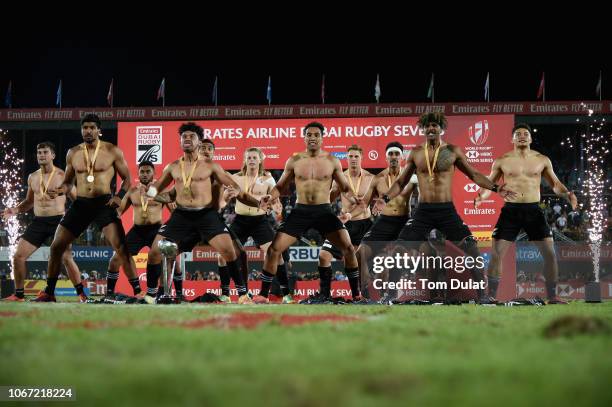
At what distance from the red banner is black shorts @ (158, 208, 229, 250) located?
560 inches

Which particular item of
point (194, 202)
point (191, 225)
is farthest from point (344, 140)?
point (191, 225)

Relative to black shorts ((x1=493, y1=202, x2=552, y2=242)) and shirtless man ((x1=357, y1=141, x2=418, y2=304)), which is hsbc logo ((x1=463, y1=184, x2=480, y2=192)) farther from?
black shorts ((x1=493, y1=202, x2=552, y2=242))

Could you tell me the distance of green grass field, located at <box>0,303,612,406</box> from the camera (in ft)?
10.4

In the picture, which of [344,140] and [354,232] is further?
[344,140]

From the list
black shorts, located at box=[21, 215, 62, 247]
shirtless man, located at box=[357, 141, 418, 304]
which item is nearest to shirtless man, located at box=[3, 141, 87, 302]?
black shorts, located at box=[21, 215, 62, 247]

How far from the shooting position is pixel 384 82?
41.9 meters

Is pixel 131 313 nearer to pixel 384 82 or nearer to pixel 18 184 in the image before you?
pixel 18 184

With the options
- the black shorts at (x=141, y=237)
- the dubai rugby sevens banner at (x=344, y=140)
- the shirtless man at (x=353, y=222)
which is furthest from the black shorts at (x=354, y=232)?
the dubai rugby sevens banner at (x=344, y=140)

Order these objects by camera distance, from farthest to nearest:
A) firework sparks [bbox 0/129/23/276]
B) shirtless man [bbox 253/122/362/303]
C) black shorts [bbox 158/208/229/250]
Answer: firework sparks [bbox 0/129/23/276]
shirtless man [bbox 253/122/362/303]
black shorts [bbox 158/208/229/250]

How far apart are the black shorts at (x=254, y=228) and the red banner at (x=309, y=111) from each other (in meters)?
11.3

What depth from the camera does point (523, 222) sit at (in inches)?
478

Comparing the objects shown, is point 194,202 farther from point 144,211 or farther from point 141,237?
point 141,237

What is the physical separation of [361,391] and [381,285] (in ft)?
28.6

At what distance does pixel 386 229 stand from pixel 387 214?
0.31 meters
